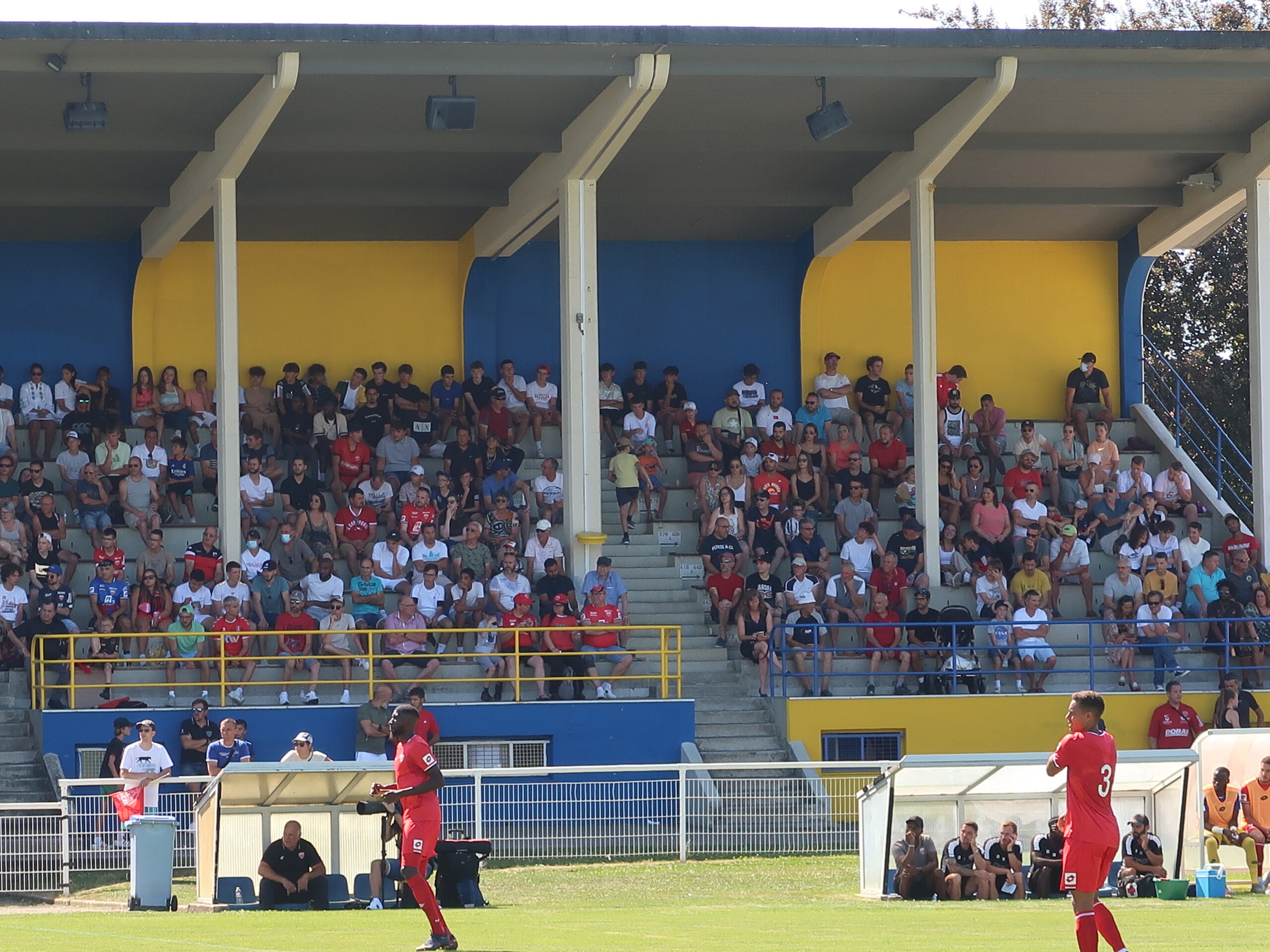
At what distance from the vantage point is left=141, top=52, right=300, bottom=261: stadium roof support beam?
2192 centimetres

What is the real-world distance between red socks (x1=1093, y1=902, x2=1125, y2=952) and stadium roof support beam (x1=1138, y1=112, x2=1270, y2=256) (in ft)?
57.6

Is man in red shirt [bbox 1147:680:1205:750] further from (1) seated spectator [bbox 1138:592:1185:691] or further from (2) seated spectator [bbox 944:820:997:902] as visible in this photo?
(2) seated spectator [bbox 944:820:997:902]

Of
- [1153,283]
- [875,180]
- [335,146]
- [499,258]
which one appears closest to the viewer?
[335,146]

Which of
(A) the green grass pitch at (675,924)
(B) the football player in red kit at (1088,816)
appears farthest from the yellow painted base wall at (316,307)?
(B) the football player in red kit at (1088,816)

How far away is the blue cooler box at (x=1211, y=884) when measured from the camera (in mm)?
16391

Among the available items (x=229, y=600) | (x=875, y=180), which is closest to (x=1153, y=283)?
(x=875, y=180)

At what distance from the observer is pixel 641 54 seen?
73.8 feet

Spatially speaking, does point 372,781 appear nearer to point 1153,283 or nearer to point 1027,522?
point 1027,522

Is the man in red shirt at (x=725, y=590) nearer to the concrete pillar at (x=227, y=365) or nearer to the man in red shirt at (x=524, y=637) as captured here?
the man in red shirt at (x=524, y=637)

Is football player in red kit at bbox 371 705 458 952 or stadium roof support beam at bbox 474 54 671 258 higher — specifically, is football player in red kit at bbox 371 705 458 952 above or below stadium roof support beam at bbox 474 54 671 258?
below

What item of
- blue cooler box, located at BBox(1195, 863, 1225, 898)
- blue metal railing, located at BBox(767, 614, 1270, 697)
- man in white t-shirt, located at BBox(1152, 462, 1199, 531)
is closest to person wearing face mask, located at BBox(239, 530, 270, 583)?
blue metal railing, located at BBox(767, 614, 1270, 697)

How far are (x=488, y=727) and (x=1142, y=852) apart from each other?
7.37 m

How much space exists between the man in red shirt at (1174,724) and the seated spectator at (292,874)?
33.8ft

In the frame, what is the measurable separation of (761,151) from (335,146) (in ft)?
16.5
